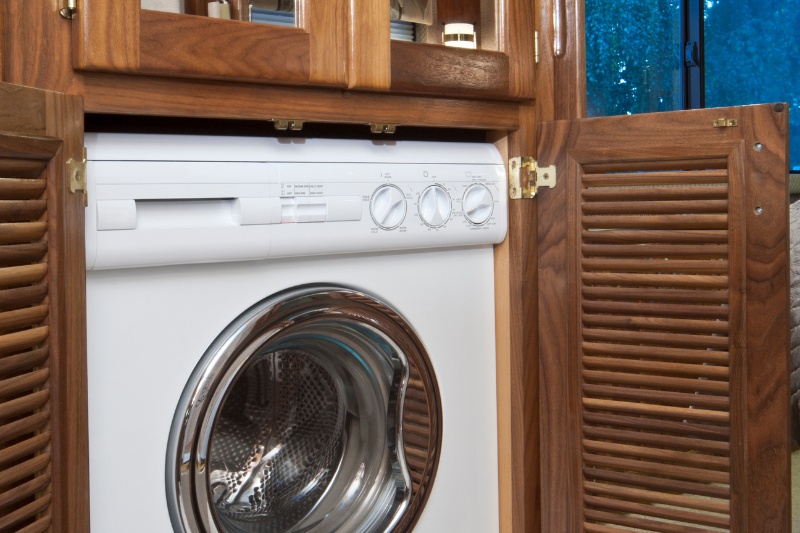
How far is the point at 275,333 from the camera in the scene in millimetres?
1319

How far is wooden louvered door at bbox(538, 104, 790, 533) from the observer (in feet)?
4.66

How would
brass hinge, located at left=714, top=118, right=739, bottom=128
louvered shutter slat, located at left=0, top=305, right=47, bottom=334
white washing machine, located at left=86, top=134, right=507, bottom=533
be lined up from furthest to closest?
brass hinge, located at left=714, top=118, right=739, bottom=128 < white washing machine, located at left=86, top=134, right=507, bottom=533 < louvered shutter slat, located at left=0, top=305, right=47, bottom=334

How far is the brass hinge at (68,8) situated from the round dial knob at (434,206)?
2.08 ft

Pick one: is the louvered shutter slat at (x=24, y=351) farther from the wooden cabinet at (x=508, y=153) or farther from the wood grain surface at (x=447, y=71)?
the wood grain surface at (x=447, y=71)

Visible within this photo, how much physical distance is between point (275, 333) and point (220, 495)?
349mm

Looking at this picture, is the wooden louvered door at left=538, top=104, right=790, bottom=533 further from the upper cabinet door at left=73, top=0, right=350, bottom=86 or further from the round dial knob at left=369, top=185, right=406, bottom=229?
the upper cabinet door at left=73, top=0, right=350, bottom=86

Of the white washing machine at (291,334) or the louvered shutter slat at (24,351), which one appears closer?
the louvered shutter slat at (24,351)

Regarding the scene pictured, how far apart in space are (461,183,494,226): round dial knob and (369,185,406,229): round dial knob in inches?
5.6

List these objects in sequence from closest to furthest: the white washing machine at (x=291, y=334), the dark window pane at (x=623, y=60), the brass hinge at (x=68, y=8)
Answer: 1. the brass hinge at (x=68, y=8)
2. the white washing machine at (x=291, y=334)
3. the dark window pane at (x=623, y=60)

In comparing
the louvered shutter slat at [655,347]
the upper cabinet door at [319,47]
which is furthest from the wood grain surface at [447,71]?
the louvered shutter slat at [655,347]

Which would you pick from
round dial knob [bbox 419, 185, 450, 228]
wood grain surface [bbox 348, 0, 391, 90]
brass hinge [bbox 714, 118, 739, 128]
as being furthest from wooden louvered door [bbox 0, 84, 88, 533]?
brass hinge [bbox 714, 118, 739, 128]

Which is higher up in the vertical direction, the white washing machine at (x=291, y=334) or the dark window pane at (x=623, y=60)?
the dark window pane at (x=623, y=60)

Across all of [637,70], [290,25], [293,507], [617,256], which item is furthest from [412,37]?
[293,507]

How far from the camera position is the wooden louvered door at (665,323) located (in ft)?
4.66
